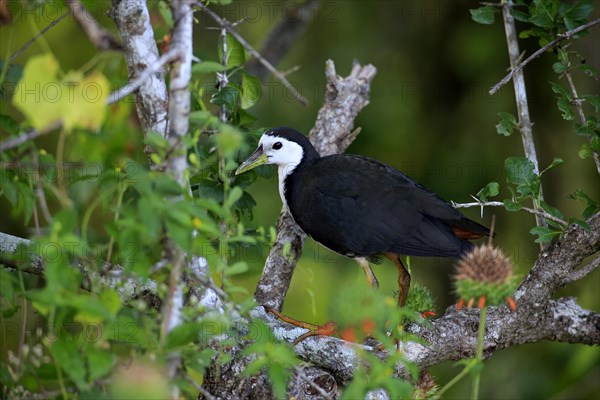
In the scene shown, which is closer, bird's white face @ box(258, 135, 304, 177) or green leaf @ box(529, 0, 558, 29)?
green leaf @ box(529, 0, 558, 29)

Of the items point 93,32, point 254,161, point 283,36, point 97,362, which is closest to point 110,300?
point 97,362

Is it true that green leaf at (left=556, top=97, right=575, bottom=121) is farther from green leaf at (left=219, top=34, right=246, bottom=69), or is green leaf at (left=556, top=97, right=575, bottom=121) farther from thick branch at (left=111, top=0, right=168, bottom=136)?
thick branch at (left=111, top=0, right=168, bottom=136)

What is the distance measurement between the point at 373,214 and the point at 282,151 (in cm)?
72

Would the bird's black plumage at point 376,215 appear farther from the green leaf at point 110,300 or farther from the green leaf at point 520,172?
the green leaf at point 110,300

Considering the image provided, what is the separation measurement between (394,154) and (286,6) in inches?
54.3

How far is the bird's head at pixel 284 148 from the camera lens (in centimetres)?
450

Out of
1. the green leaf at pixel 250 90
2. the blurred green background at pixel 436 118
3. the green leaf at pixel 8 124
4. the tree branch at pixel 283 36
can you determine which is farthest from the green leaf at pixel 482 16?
the green leaf at pixel 8 124

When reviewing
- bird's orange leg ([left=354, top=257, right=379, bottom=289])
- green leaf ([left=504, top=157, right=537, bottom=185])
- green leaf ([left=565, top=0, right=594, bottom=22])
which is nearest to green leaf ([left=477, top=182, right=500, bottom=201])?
green leaf ([left=504, top=157, right=537, bottom=185])

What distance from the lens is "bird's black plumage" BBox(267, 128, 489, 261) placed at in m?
4.02

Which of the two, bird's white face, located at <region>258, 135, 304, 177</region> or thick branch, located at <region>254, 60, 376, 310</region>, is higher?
thick branch, located at <region>254, 60, 376, 310</region>

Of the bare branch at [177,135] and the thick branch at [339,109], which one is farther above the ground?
the thick branch at [339,109]

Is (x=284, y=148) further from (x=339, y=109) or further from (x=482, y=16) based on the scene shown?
(x=482, y=16)

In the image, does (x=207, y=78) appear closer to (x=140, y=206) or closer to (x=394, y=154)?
(x=394, y=154)

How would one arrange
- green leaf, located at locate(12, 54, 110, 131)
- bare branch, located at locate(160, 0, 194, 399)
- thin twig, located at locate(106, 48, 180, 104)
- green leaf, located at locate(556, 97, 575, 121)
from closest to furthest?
green leaf, located at locate(12, 54, 110, 131)
thin twig, located at locate(106, 48, 180, 104)
bare branch, located at locate(160, 0, 194, 399)
green leaf, located at locate(556, 97, 575, 121)
